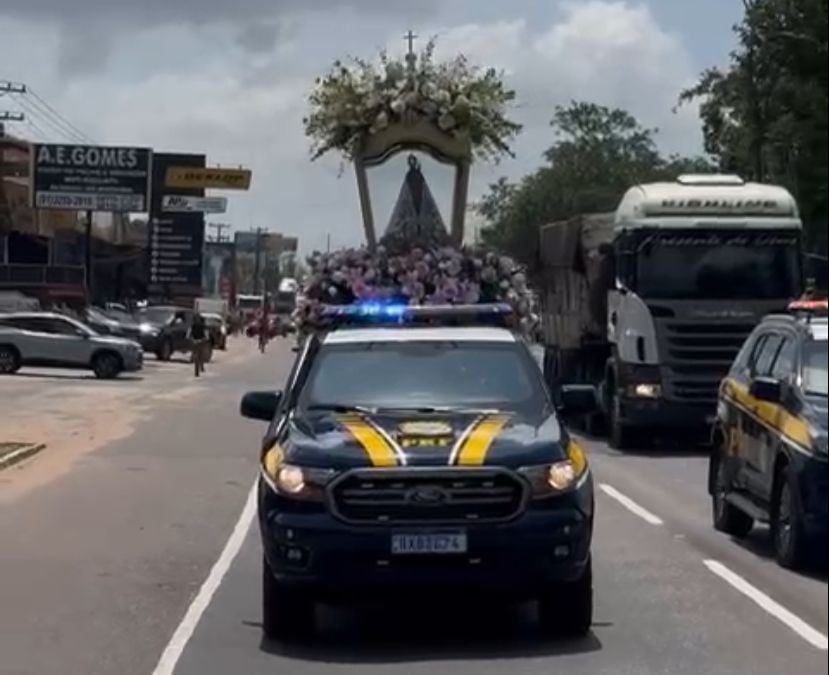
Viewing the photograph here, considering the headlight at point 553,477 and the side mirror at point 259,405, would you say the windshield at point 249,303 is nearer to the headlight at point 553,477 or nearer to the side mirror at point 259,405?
the side mirror at point 259,405

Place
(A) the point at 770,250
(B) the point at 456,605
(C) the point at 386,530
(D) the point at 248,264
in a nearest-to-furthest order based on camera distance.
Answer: (C) the point at 386,530, (B) the point at 456,605, (A) the point at 770,250, (D) the point at 248,264

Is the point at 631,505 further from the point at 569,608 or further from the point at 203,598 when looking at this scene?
the point at 569,608

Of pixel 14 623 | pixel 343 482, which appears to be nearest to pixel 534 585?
pixel 343 482

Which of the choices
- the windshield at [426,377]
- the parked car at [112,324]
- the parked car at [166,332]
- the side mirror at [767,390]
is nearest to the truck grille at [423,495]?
the windshield at [426,377]

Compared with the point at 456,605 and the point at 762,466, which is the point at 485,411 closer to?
the point at 456,605

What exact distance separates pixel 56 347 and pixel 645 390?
91.4 ft

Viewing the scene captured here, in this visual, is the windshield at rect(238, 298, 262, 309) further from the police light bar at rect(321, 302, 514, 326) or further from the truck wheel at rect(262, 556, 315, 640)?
the truck wheel at rect(262, 556, 315, 640)

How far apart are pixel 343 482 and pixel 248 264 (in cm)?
18188

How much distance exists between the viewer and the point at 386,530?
32.7ft

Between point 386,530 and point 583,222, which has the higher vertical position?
point 583,222

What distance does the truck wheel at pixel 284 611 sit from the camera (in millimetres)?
10484

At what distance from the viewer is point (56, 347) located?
50094 millimetres

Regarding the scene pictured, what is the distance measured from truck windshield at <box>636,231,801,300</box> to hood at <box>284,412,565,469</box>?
13.3m

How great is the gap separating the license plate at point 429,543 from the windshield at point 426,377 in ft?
3.82
